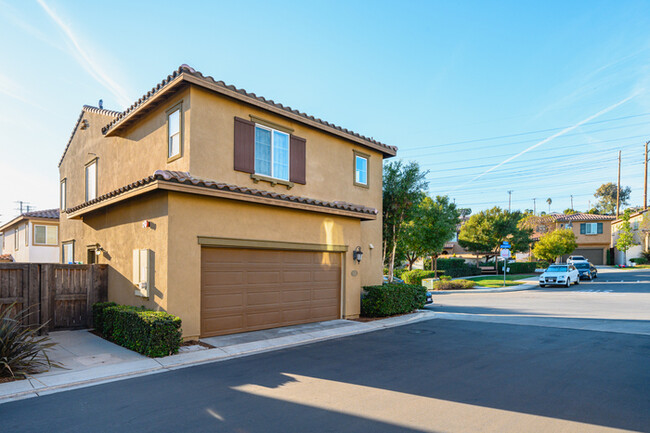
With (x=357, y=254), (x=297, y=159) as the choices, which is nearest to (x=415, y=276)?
(x=357, y=254)

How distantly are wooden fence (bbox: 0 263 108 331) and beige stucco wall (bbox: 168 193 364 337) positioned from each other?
3.65m

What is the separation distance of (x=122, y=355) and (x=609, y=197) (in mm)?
90567

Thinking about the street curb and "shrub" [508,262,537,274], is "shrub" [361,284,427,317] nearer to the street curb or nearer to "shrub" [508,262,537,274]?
the street curb

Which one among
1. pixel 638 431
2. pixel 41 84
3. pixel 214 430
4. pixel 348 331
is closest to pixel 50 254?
pixel 41 84

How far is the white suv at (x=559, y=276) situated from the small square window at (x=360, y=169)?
67.7ft

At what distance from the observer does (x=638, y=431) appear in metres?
4.72

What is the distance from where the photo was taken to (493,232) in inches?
1522

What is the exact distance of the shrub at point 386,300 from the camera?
1370 cm

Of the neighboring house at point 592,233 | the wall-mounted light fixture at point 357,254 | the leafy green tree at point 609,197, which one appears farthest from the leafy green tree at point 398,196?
the leafy green tree at point 609,197

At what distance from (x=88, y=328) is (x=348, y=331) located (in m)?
7.67

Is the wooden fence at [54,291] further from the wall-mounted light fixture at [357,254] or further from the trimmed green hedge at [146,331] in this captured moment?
the wall-mounted light fixture at [357,254]

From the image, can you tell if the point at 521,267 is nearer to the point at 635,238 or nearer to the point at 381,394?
the point at 635,238

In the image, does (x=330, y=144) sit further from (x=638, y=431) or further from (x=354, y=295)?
(x=638, y=431)

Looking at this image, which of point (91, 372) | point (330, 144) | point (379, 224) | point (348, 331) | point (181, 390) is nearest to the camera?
point (181, 390)
